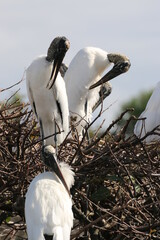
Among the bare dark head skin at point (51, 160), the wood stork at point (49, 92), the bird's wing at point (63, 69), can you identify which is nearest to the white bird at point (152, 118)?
the wood stork at point (49, 92)

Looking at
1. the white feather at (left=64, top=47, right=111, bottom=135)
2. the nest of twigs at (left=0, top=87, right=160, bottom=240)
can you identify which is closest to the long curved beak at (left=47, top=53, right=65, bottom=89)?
the nest of twigs at (left=0, top=87, right=160, bottom=240)

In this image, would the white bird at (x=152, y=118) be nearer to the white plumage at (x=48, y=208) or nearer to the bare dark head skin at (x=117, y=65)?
the white plumage at (x=48, y=208)

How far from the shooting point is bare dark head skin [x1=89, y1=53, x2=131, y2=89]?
10.3 meters

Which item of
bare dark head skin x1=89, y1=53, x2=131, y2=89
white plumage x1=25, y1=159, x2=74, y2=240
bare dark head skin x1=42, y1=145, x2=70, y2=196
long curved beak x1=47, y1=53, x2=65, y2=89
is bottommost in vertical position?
bare dark head skin x1=89, y1=53, x2=131, y2=89

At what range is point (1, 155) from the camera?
7.09m

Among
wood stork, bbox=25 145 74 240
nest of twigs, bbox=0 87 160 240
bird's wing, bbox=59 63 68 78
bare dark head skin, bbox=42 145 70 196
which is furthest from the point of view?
bird's wing, bbox=59 63 68 78

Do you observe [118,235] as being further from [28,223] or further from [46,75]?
[46,75]

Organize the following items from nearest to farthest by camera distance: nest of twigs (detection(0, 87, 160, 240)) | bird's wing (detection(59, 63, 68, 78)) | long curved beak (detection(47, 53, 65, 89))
Result: nest of twigs (detection(0, 87, 160, 240)) → long curved beak (detection(47, 53, 65, 89)) → bird's wing (detection(59, 63, 68, 78))

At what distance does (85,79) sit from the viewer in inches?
388

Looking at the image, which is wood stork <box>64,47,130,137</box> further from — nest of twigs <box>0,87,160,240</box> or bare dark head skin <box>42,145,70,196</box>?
bare dark head skin <box>42,145,70,196</box>

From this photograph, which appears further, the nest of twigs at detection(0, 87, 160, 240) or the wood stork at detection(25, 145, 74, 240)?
the nest of twigs at detection(0, 87, 160, 240)

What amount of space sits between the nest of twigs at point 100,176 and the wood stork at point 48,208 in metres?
0.17

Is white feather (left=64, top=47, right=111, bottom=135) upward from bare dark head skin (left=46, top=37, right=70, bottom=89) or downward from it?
downward

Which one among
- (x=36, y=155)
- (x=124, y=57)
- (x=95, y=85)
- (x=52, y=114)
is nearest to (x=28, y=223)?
(x=36, y=155)
